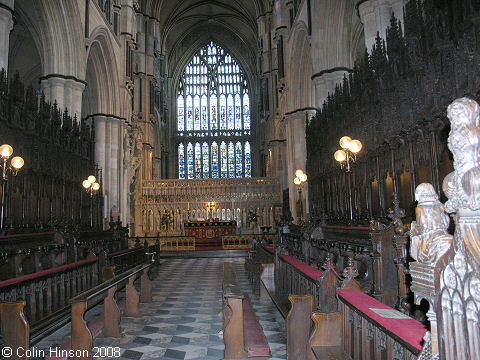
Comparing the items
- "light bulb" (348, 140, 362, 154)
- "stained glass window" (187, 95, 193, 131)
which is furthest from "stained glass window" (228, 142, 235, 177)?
"light bulb" (348, 140, 362, 154)

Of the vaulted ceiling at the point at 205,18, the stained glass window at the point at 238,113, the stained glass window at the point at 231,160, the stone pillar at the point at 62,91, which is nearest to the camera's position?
the stone pillar at the point at 62,91

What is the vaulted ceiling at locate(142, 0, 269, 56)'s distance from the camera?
110ft

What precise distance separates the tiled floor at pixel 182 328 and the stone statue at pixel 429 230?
10.2 feet

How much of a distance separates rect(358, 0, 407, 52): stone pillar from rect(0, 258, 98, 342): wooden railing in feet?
26.7

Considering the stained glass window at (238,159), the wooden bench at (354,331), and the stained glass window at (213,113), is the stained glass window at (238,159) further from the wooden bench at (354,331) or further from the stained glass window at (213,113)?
the wooden bench at (354,331)

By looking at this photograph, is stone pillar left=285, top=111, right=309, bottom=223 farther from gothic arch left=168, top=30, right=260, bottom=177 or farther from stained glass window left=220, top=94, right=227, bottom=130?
stained glass window left=220, top=94, right=227, bottom=130

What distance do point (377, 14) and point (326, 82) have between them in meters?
5.10

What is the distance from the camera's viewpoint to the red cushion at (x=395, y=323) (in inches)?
76.6

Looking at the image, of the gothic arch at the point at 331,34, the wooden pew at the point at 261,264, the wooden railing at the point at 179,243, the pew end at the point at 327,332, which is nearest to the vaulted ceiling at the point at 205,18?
the gothic arch at the point at 331,34

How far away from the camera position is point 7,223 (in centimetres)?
951

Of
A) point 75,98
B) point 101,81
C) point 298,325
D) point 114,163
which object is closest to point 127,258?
point 298,325

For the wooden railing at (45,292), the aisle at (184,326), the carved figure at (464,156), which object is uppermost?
the carved figure at (464,156)

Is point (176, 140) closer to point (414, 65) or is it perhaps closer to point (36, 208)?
point (36, 208)

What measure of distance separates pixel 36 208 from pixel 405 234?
407 inches
